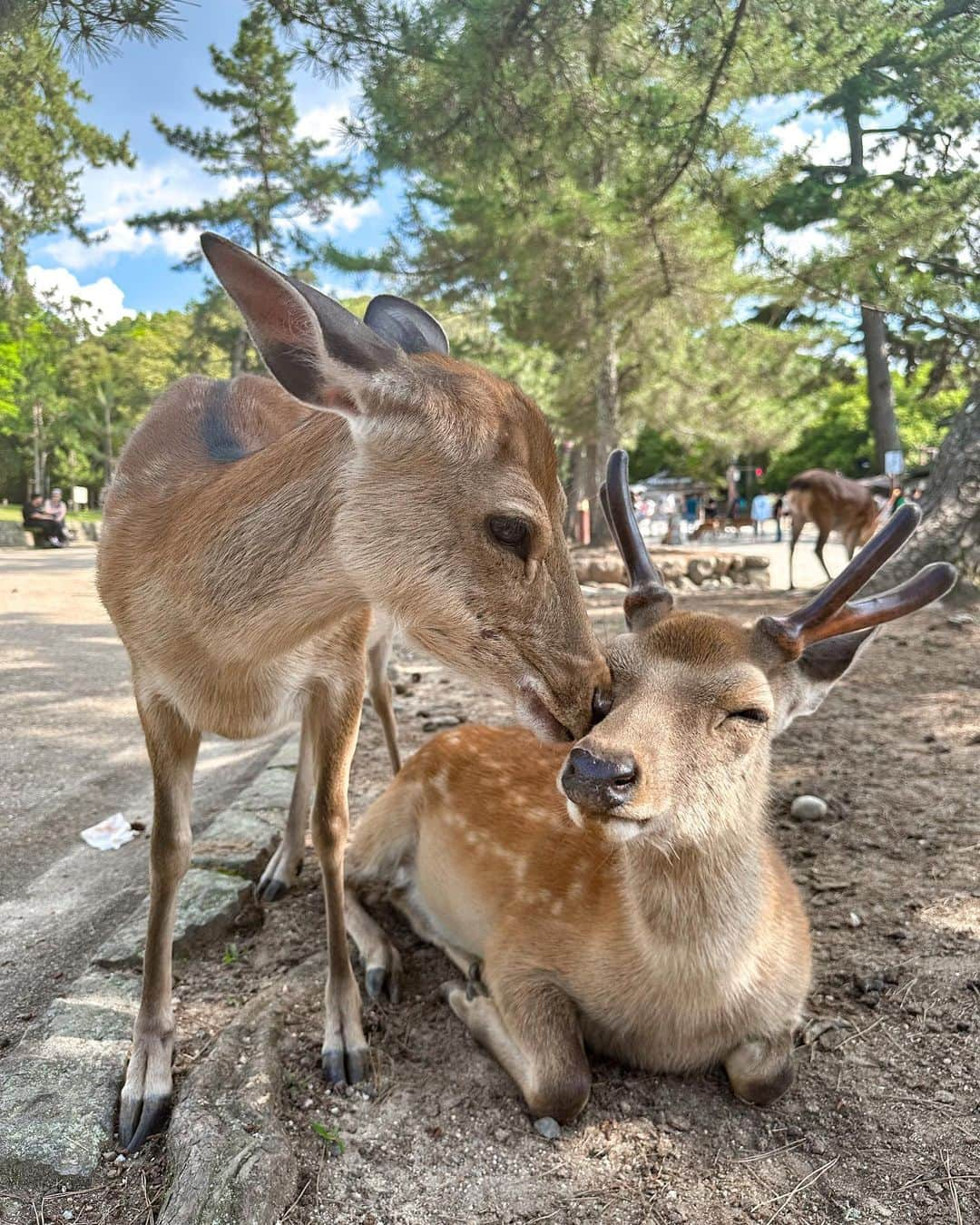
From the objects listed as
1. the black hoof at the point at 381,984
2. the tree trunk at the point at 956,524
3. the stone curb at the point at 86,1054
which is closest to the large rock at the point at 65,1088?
the stone curb at the point at 86,1054

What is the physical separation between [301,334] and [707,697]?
1.11 m

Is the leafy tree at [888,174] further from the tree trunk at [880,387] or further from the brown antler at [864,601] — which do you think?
the tree trunk at [880,387]

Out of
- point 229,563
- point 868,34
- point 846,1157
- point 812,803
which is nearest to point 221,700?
point 229,563

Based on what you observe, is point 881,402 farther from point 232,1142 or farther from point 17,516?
point 17,516

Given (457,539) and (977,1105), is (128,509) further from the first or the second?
(977,1105)

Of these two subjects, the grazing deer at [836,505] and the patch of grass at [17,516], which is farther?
the patch of grass at [17,516]

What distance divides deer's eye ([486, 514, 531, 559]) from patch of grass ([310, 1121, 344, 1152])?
1.27 metres

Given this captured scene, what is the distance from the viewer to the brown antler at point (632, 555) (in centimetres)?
215

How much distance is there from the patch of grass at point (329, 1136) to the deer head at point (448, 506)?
96 cm

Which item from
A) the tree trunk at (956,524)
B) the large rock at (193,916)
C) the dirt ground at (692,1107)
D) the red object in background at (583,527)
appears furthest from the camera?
the red object in background at (583,527)

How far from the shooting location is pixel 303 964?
2.46 m

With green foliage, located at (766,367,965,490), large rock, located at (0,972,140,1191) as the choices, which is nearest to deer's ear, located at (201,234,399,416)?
large rock, located at (0,972,140,1191)

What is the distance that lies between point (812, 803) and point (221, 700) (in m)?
2.24

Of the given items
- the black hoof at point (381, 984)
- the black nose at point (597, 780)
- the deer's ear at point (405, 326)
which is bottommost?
the black hoof at point (381, 984)
